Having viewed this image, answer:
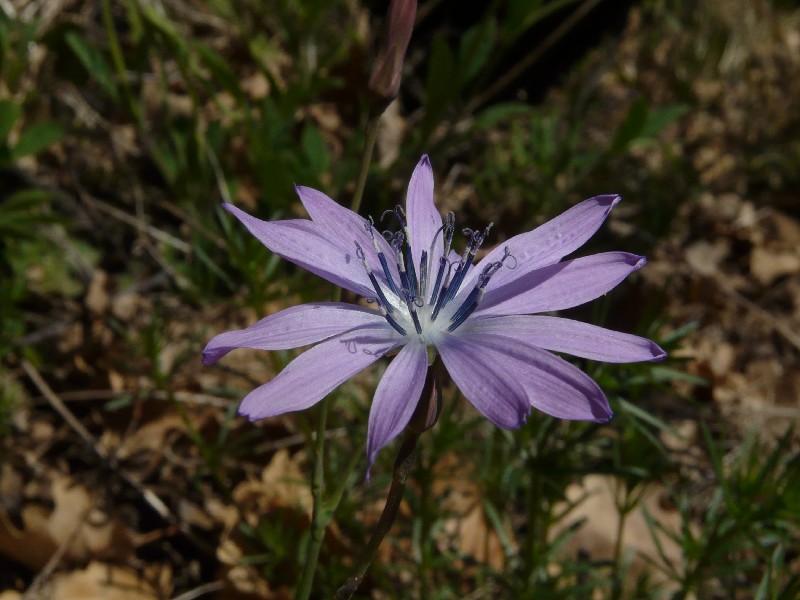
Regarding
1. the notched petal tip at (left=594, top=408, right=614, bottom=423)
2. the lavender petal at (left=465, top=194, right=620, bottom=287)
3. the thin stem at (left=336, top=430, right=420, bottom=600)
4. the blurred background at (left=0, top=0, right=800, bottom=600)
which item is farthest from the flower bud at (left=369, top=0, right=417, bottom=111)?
the notched petal tip at (left=594, top=408, right=614, bottom=423)

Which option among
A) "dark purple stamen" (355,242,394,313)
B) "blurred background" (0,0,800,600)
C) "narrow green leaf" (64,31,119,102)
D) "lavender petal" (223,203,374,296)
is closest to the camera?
"lavender petal" (223,203,374,296)

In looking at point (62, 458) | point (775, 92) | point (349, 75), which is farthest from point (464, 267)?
point (775, 92)

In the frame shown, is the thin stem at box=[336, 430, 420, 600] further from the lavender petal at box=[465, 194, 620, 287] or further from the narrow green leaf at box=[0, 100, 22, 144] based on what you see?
the narrow green leaf at box=[0, 100, 22, 144]

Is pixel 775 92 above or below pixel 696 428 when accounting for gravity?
above

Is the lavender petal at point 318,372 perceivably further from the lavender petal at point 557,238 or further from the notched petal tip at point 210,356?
the lavender petal at point 557,238

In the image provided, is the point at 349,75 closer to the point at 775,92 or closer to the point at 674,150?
the point at 674,150
